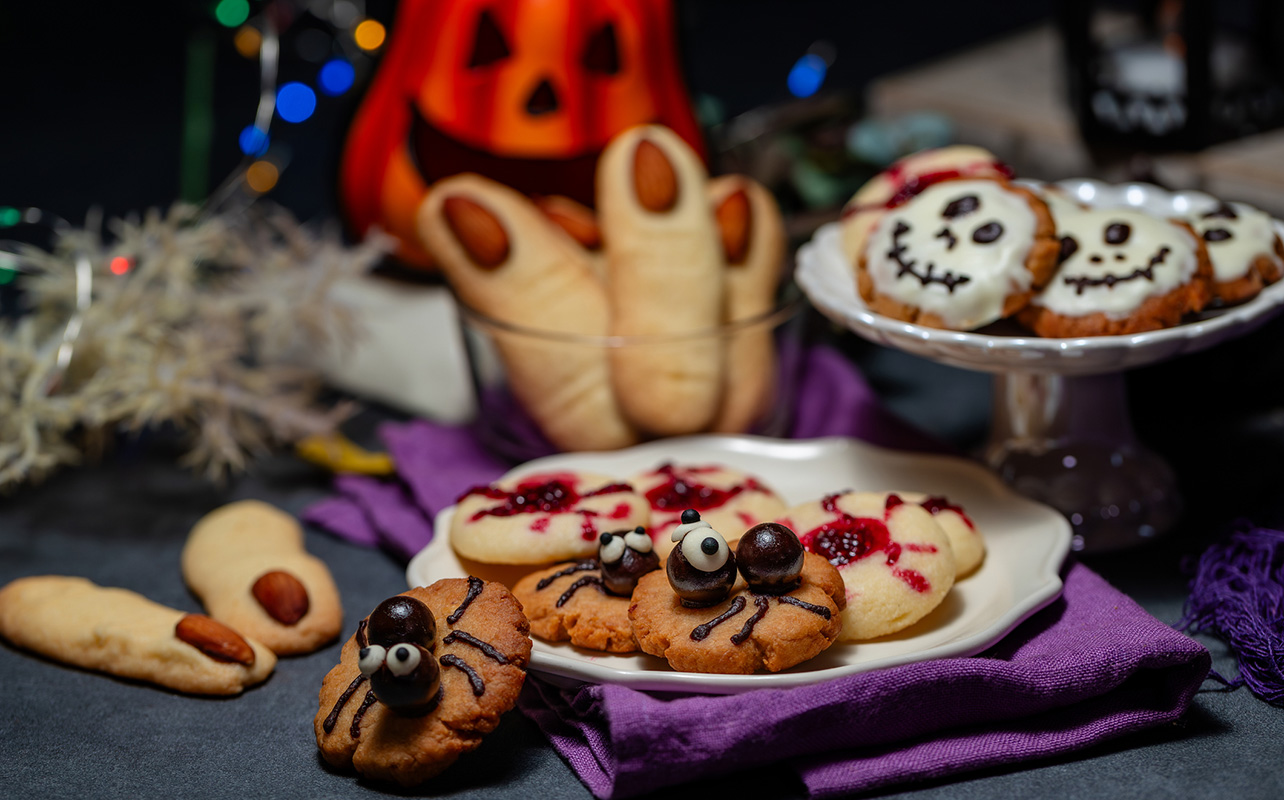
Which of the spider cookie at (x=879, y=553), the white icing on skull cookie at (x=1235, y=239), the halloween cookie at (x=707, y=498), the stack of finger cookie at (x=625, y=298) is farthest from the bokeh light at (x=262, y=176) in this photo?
the white icing on skull cookie at (x=1235, y=239)

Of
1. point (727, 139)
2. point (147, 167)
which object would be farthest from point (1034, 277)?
point (147, 167)

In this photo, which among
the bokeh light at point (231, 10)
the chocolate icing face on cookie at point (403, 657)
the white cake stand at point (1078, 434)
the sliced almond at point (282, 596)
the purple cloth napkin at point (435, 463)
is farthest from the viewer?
the bokeh light at point (231, 10)

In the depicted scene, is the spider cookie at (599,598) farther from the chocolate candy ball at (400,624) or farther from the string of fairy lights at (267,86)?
the string of fairy lights at (267,86)

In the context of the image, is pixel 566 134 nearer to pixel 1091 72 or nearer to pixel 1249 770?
pixel 1091 72

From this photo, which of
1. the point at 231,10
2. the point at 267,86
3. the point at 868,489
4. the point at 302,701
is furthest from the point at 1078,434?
the point at 231,10

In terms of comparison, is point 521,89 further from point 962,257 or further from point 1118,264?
point 1118,264

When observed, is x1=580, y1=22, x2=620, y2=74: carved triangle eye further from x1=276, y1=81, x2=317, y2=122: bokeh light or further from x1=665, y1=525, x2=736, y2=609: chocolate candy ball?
x1=665, y1=525, x2=736, y2=609: chocolate candy ball
